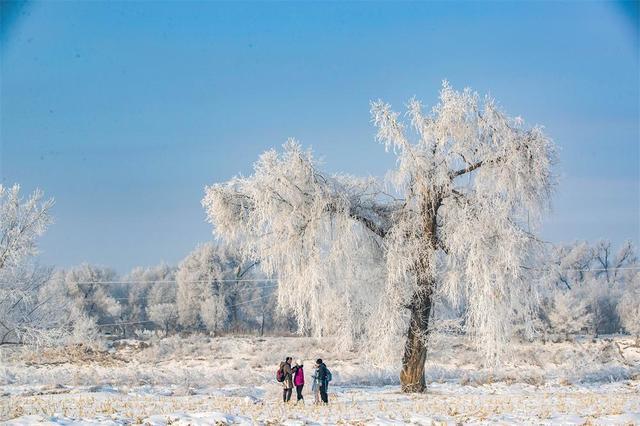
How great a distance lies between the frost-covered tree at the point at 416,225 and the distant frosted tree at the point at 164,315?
57.7 meters

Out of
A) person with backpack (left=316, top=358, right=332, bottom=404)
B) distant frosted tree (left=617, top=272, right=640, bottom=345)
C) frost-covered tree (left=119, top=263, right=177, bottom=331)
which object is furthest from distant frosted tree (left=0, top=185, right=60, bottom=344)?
frost-covered tree (left=119, top=263, right=177, bottom=331)

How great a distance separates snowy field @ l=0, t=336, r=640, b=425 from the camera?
53.2 feet

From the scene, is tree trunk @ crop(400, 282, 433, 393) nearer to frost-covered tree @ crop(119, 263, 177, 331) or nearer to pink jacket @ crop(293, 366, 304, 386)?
pink jacket @ crop(293, 366, 304, 386)

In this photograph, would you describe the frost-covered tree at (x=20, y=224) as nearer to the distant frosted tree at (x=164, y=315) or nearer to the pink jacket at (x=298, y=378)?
the pink jacket at (x=298, y=378)

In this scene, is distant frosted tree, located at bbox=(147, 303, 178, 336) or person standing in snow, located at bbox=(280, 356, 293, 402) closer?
person standing in snow, located at bbox=(280, 356, 293, 402)

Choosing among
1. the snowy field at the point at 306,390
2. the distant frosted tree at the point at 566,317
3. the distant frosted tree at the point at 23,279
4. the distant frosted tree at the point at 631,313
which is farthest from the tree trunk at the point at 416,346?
the distant frosted tree at the point at 566,317

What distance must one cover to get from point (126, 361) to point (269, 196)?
2421cm

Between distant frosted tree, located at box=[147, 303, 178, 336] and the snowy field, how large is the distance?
27446mm

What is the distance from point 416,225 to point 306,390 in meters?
6.75

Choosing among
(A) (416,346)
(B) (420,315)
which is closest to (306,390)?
(A) (416,346)

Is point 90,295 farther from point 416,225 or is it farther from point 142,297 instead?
point 416,225

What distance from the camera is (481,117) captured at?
2233 cm

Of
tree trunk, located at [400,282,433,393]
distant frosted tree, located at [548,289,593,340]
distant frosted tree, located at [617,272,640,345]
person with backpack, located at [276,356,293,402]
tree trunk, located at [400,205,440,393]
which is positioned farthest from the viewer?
distant frosted tree, located at [548,289,593,340]

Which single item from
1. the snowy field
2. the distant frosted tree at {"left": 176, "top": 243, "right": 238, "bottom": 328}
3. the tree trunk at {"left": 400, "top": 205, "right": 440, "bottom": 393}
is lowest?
the snowy field
